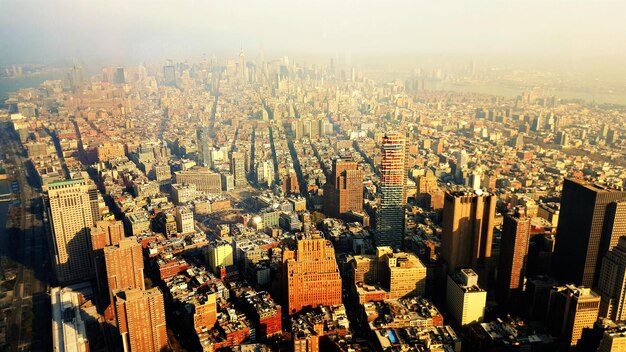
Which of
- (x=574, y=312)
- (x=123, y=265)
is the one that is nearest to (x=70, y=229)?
(x=123, y=265)

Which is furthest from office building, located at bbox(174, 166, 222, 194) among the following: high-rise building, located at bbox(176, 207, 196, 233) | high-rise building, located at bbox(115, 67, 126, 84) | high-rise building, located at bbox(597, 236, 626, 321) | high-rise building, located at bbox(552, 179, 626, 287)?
high-rise building, located at bbox(597, 236, 626, 321)

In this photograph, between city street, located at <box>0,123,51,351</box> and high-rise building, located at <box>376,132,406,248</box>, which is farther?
high-rise building, located at <box>376,132,406,248</box>

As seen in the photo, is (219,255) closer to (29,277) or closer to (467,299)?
(29,277)

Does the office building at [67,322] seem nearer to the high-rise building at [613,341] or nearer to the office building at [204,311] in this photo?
the office building at [204,311]

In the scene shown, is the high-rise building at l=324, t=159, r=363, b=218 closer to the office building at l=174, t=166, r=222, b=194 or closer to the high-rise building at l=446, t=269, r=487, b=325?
the office building at l=174, t=166, r=222, b=194

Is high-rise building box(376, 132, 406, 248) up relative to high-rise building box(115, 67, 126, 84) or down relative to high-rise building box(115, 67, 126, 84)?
down
